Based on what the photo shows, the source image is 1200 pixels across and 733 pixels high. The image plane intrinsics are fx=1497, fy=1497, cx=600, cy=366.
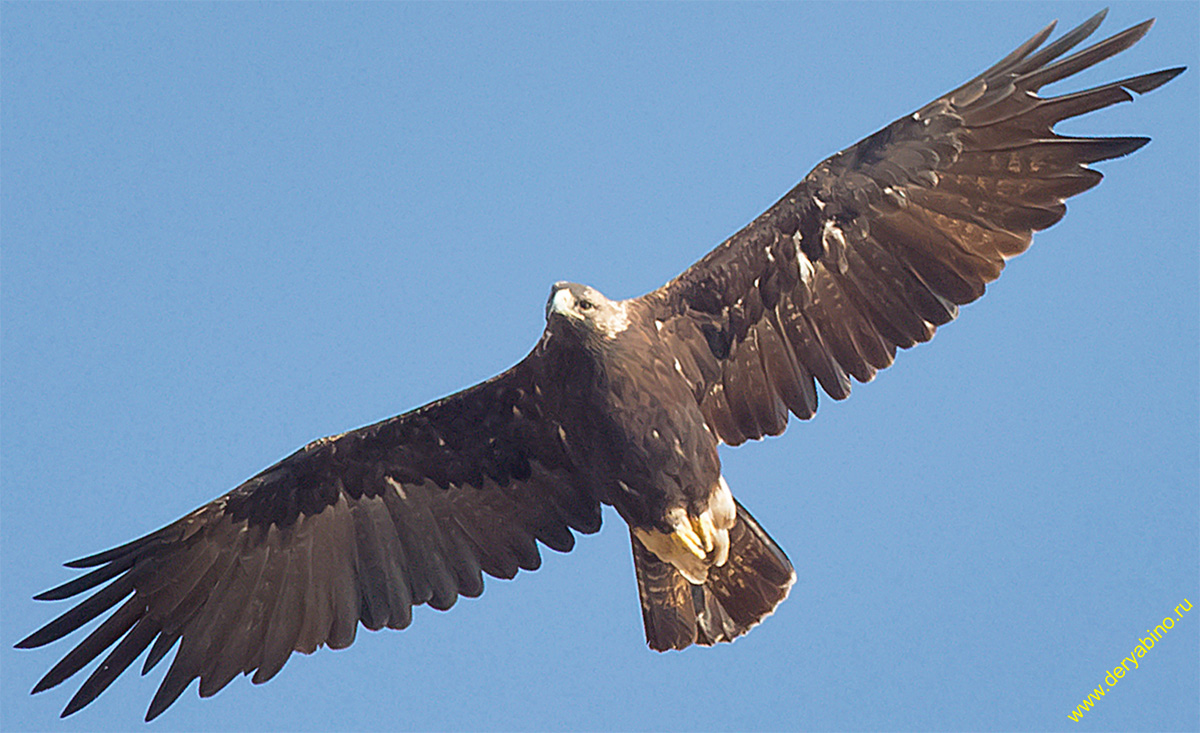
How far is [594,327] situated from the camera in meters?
7.44

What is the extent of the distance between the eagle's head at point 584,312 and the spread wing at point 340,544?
3.35ft

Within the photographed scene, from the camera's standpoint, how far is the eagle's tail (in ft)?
27.0

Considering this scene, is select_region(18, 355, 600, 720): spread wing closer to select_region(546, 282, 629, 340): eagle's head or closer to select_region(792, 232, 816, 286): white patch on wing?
select_region(546, 282, 629, 340): eagle's head

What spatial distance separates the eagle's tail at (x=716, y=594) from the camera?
8.24m

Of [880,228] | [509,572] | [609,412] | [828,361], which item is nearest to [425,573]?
[509,572]

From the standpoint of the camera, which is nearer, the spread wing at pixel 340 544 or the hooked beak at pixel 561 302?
the hooked beak at pixel 561 302

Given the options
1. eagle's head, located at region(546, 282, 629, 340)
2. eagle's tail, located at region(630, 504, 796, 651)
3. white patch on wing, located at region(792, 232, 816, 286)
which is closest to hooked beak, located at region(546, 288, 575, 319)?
eagle's head, located at region(546, 282, 629, 340)

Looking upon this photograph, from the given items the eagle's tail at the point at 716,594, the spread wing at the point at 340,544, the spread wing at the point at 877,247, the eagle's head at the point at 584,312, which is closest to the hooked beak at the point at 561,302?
the eagle's head at the point at 584,312

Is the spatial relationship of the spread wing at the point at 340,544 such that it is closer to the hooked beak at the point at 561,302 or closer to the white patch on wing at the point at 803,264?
the hooked beak at the point at 561,302

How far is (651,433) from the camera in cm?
740

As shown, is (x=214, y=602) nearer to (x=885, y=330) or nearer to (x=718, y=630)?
Result: (x=718, y=630)

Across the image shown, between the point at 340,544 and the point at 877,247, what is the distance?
346 cm

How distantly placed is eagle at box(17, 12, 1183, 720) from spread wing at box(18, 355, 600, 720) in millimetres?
13

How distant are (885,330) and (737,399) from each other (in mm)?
877
